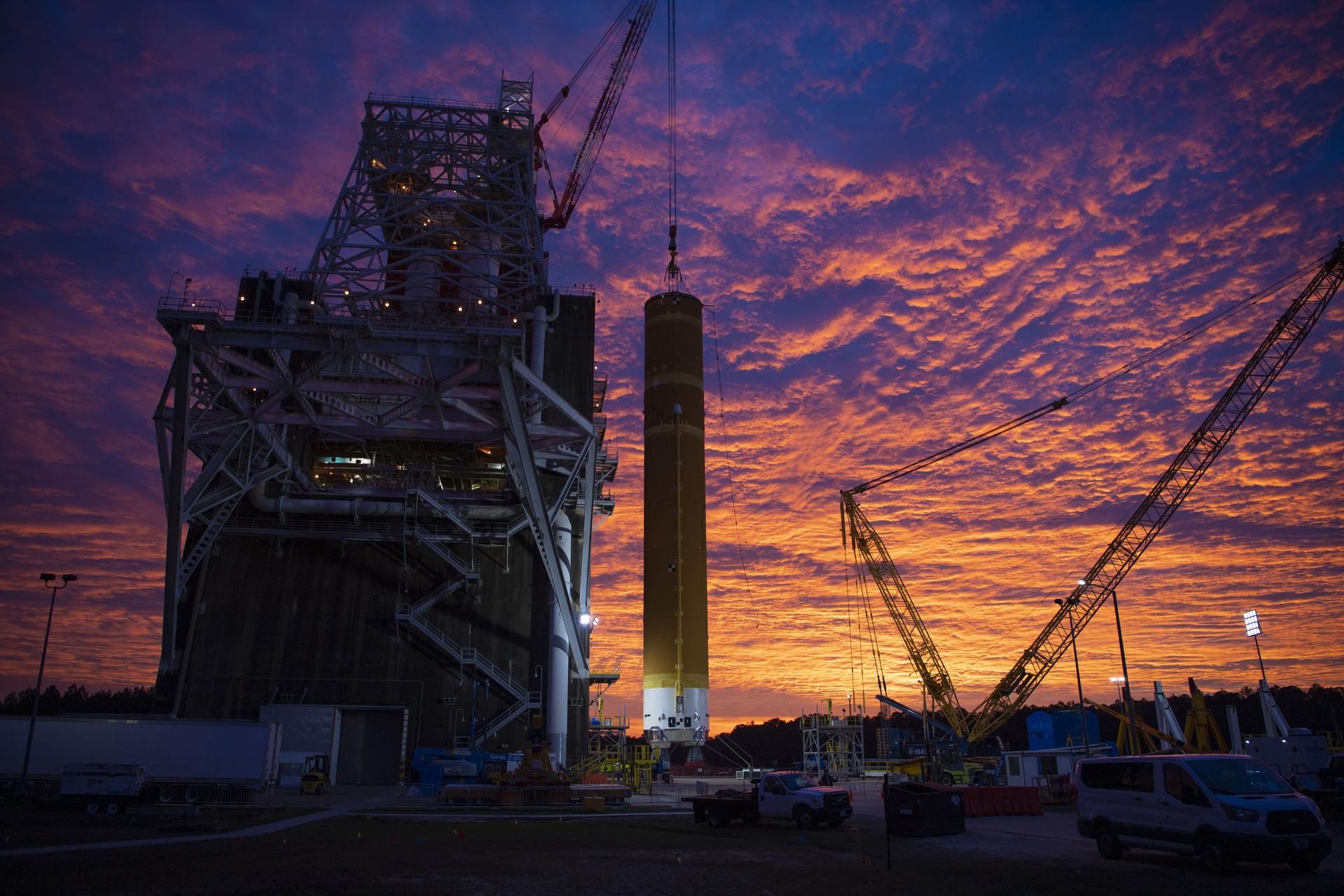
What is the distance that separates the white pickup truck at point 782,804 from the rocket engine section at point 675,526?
982 inches

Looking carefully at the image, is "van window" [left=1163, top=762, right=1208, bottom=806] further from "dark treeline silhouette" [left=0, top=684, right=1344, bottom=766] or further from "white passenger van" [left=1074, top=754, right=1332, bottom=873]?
"dark treeline silhouette" [left=0, top=684, right=1344, bottom=766]

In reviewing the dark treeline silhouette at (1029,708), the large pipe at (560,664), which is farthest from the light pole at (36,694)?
the dark treeline silhouette at (1029,708)

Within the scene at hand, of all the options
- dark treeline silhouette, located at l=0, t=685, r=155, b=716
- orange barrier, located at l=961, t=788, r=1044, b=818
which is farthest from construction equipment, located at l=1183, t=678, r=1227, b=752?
dark treeline silhouette, located at l=0, t=685, r=155, b=716

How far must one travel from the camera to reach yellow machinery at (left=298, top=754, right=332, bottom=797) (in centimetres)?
4528

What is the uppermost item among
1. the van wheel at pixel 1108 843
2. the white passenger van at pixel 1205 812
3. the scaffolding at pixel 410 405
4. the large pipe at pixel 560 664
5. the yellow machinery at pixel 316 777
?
the scaffolding at pixel 410 405

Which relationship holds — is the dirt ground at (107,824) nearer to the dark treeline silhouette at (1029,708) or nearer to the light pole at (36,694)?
the light pole at (36,694)

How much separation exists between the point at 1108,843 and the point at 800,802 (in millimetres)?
11058

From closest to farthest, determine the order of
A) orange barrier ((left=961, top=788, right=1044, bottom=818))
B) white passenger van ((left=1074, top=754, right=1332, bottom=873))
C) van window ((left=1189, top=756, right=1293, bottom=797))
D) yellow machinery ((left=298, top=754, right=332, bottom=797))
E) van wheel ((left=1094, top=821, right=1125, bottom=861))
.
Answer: white passenger van ((left=1074, top=754, right=1332, bottom=873)), van window ((left=1189, top=756, right=1293, bottom=797)), van wheel ((left=1094, top=821, right=1125, bottom=861)), orange barrier ((left=961, top=788, right=1044, bottom=818)), yellow machinery ((left=298, top=754, right=332, bottom=797))

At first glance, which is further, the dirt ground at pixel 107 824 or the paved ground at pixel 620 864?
the dirt ground at pixel 107 824

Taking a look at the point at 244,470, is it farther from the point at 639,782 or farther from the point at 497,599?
the point at 639,782

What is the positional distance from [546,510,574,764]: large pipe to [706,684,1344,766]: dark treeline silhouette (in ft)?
195

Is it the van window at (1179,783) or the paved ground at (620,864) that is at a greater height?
the van window at (1179,783)

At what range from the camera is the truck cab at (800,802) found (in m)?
28.7

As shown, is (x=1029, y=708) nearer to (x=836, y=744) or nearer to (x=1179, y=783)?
(x=836, y=744)
